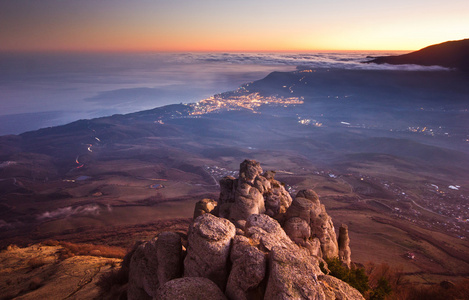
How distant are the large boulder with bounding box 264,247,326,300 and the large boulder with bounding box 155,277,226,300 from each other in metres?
2.47

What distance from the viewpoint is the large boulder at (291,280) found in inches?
366

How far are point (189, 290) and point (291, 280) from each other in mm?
4497

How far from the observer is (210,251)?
1299 centimetres

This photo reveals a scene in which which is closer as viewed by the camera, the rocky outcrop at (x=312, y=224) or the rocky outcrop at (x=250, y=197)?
the rocky outcrop at (x=312, y=224)

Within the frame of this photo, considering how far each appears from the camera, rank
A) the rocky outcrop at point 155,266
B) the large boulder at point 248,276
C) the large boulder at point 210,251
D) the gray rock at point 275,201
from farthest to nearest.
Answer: the gray rock at point 275,201
the rocky outcrop at point 155,266
the large boulder at point 210,251
the large boulder at point 248,276

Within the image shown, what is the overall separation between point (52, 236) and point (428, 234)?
134m

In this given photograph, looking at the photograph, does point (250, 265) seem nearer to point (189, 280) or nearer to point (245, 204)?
point (189, 280)

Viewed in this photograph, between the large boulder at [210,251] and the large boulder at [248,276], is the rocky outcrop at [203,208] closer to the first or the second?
the large boulder at [210,251]

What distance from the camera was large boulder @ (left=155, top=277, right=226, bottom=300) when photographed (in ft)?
32.5

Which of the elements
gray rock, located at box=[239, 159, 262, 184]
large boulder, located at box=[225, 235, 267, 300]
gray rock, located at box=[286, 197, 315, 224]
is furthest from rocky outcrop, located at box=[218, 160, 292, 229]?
large boulder, located at box=[225, 235, 267, 300]

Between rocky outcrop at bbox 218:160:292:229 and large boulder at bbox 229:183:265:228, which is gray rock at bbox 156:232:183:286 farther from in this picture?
large boulder at bbox 229:183:265:228

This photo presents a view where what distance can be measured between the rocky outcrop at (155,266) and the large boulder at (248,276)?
577 centimetres

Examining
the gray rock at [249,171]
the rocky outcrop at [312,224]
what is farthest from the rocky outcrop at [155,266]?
the gray rock at [249,171]

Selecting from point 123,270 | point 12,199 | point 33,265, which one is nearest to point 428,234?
point 123,270
